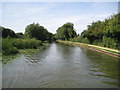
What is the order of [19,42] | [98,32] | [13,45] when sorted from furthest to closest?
[98,32]
[19,42]
[13,45]

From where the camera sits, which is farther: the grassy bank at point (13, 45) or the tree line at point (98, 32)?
the tree line at point (98, 32)

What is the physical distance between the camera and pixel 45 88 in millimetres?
5879

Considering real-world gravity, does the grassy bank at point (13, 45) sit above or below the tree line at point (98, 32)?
below

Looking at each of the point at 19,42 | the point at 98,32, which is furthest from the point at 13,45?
the point at 98,32

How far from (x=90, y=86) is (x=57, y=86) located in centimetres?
159

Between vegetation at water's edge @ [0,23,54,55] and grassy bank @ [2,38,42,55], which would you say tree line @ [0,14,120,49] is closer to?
vegetation at water's edge @ [0,23,54,55]

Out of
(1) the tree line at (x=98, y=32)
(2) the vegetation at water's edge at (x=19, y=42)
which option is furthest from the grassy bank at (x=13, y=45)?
(1) the tree line at (x=98, y=32)

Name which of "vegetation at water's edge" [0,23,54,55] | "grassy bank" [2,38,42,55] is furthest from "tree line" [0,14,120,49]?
"grassy bank" [2,38,42,55]

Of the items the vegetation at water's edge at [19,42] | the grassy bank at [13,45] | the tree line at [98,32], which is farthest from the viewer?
the tree line at [98,32]

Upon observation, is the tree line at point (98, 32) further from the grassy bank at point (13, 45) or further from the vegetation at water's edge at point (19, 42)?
the grassy bank at point (13, 45)

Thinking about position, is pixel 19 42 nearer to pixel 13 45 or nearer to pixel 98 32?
pixel 13 45

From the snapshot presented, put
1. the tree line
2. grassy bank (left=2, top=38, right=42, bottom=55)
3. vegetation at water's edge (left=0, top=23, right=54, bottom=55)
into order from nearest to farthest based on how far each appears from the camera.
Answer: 1. grassy bank (left=2, top=38, right=42, bottom=55)
2. vegetation at water's edge (left=0, top=23, right=54, bottom=55)
3. the tree line

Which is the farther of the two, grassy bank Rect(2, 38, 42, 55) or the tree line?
the tree line

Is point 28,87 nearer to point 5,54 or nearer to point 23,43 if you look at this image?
point 5,54
